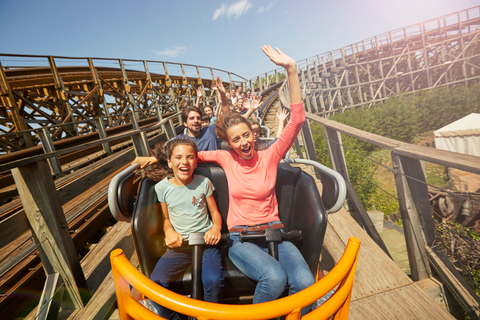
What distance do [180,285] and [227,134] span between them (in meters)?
0.95

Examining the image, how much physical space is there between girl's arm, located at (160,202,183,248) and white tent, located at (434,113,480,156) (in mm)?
13328

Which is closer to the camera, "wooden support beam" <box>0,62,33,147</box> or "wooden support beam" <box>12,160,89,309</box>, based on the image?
"wooden support beam" <box>12,160,89,309</box>

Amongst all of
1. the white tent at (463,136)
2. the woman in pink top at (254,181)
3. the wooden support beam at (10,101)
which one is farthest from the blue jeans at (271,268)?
the white tent at (463,136)

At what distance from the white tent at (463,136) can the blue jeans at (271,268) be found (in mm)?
12935

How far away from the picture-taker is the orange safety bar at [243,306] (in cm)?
79

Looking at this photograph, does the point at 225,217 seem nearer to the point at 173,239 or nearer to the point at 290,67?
the point at 173,239

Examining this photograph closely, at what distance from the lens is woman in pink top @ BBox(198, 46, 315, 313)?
51.0 inches

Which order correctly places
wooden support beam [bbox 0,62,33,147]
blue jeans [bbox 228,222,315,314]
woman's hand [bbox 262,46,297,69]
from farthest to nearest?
wooden support beam [bbox 0,62,33,147] → woman's hand [bbox 262,46,297,69] → blue jeans [bbox 228,222,315,314]

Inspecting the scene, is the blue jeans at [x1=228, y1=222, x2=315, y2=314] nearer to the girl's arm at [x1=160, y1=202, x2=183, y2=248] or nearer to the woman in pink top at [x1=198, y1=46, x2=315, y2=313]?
the woman in pink top at [x1=198, y1=46, x2=315, y2=313]

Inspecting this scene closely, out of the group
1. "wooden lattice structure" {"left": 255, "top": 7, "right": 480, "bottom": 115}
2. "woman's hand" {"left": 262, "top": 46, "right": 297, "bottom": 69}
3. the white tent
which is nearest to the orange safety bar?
"woman's hand" {"left": 262, "top": 46, "right": 297, "bottom": 69}

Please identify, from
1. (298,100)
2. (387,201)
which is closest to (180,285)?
(298,100)

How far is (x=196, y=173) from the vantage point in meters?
1.73

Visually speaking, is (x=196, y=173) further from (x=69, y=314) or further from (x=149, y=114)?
(x=149, y=114)

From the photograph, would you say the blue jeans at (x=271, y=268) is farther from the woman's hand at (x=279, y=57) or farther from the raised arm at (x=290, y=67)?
the woman's hand at (x=279, y=57)
